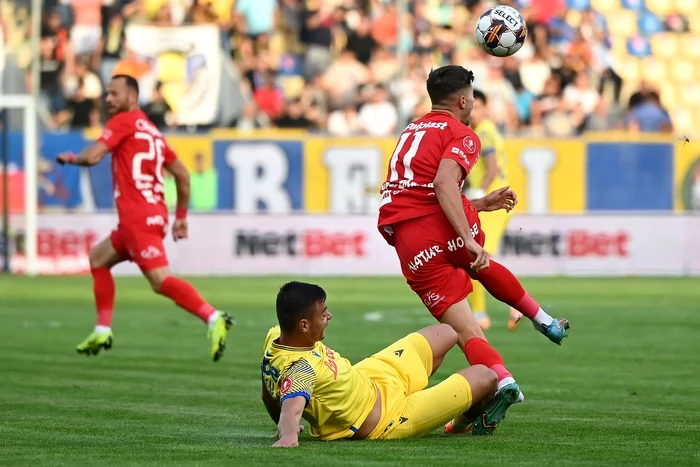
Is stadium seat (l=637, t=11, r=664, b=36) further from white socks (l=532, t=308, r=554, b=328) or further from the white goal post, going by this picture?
white socks (l=532, t=308, r=554, b=328)

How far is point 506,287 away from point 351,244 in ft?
55.2

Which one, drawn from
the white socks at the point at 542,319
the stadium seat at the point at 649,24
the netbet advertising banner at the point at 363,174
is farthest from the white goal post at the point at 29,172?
the white socks at the point at 542,319

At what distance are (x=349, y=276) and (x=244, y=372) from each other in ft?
45.9

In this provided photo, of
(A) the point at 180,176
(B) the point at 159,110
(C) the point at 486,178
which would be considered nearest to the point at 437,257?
(A) the point at 180,176

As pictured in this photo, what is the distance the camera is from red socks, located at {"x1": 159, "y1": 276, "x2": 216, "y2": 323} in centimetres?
1159

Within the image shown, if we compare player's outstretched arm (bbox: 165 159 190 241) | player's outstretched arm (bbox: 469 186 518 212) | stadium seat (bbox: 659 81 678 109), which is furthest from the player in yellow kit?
stadium seat (bbox: 659 81 678 109)

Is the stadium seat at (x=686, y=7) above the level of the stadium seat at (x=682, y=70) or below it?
above

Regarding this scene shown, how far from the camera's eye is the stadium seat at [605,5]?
28625 millimetres

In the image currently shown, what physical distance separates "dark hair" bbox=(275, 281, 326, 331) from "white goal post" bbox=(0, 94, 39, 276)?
1856 centimetres

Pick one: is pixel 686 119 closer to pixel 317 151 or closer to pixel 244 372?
pixel 317 151

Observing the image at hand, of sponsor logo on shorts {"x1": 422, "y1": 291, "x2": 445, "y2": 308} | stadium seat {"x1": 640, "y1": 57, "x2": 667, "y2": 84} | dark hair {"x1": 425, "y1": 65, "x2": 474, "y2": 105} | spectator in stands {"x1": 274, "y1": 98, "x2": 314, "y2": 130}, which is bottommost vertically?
sponsor logo on shorts {"x1": 422, "y1": 291, "x2": 445, "y2": 308}

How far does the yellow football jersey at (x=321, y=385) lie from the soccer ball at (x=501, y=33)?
315cm

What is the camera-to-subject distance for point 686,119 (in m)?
28.1

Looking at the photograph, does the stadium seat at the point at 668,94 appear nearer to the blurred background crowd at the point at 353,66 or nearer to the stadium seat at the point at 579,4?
the blurred background crowd at the point at 353,66
